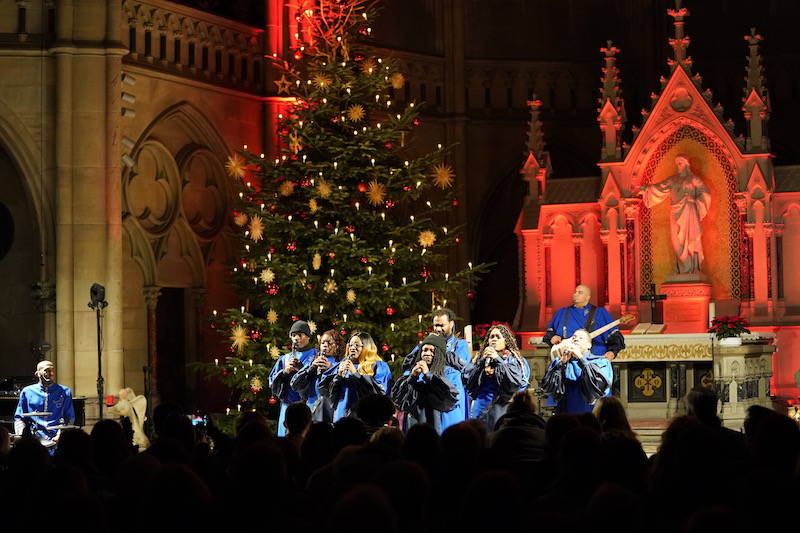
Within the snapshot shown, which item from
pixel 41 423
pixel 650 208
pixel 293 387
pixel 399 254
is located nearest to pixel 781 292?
pixel 650 208

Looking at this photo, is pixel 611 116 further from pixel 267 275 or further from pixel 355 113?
pixel 267 275

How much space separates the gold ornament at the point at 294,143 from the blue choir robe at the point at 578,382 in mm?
6081

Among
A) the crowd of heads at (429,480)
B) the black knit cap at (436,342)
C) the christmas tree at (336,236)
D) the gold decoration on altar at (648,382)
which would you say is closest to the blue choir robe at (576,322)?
the black knit cap at (436,342)

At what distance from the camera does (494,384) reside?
41.2 ft

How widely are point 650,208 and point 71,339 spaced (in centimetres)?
905

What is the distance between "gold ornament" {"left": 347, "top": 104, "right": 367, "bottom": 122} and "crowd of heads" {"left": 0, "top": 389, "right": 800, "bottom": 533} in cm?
963

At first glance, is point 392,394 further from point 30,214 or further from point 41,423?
point 30,214

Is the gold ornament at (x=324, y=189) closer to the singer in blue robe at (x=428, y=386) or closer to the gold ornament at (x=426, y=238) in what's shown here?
the gold ornament at (x=426, y=238)

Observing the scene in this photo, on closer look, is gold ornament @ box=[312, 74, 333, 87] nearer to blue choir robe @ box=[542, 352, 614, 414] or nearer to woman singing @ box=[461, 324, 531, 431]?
woman singing @ box=[461, 324, 531, 431]

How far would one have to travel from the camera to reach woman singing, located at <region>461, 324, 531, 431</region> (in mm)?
12391

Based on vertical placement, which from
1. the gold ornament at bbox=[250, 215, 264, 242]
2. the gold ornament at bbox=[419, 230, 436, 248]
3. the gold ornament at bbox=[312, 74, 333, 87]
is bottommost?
the gold ornament at bbox=[419, 230, 436, 248]

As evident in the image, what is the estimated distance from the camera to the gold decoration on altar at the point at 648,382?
18734 millimetres

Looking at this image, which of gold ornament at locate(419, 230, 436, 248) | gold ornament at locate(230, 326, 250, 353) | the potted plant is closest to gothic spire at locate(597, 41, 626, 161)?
the potted plant

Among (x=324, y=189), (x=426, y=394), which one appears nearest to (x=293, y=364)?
(x=426, y=394)
